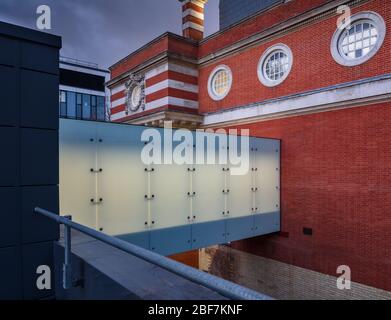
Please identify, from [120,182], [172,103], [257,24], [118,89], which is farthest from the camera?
[118,89]

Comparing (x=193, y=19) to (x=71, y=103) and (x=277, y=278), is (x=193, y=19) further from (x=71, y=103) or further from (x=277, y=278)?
(x=71, y=103)

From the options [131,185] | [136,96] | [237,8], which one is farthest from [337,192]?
[237,8]

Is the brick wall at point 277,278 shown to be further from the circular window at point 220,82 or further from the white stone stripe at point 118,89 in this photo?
the white stone stripe at point 118,89

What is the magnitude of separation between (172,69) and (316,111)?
24.7 ft

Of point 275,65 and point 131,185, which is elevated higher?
point 275,65

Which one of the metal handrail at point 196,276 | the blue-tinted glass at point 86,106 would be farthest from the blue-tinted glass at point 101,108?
the metal handrail at point 196,276

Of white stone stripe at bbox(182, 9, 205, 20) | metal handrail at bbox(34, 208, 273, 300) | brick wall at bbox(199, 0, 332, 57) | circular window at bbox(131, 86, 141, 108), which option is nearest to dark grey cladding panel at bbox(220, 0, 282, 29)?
white stone stripe at bbox(182, 9, 205, 20)

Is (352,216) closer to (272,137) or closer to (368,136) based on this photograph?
Answer: (368,136)

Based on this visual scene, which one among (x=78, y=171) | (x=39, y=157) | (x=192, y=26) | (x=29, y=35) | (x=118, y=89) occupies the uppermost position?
(x=192, y=26)

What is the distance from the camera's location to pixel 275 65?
1228 cm

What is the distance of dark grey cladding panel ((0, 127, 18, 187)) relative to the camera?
125 inches

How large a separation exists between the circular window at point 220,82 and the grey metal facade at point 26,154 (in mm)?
11295
